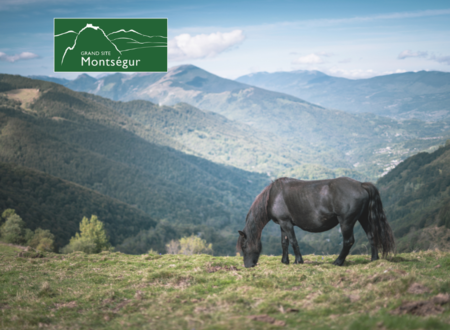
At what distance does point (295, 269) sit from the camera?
11859mm

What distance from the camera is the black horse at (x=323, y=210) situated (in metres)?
12.0

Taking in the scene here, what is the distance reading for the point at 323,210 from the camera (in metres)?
12.3

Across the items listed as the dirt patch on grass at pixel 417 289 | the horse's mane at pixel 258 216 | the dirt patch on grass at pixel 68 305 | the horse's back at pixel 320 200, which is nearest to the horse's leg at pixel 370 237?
the horse's back at pixel 320 200

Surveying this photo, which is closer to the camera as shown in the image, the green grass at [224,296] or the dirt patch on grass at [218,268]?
the green grass at [224,296]

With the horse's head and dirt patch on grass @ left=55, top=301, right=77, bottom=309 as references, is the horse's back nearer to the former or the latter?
the horse's head

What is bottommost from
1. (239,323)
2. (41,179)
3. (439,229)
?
(439,229)

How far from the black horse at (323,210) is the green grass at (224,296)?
0.98 meters

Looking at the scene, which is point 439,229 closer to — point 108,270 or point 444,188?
point 444,188

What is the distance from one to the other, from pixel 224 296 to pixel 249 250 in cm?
473

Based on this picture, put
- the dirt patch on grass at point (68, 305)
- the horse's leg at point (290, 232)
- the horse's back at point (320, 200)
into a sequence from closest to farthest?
the dirt patch on grass at point (68, 305)
the horse's back at point (320, 200)
the horse's leg at point (290, 232)

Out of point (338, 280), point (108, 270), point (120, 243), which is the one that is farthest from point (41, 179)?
point (338, 280)

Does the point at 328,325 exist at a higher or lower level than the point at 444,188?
higher

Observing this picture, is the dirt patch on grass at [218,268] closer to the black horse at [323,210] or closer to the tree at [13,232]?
the black horse at [323,210]

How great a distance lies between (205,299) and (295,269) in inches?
164
